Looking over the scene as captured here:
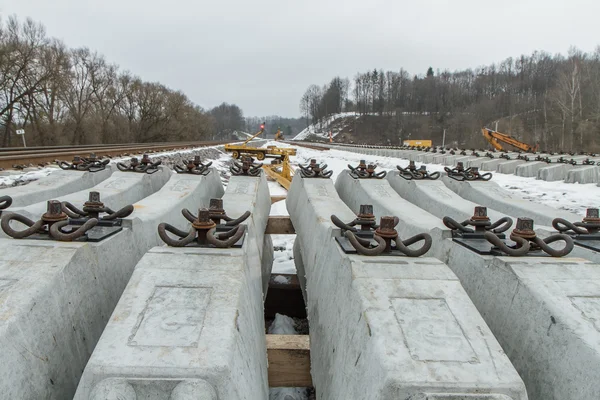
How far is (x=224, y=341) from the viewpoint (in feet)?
4.47

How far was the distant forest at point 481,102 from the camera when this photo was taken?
39625 mm

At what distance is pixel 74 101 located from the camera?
37.7 metres

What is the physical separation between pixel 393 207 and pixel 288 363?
1784 millimetres

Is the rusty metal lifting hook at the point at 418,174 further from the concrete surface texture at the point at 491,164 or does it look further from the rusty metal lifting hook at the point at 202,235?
the concrete surface texture at the point at 491,164

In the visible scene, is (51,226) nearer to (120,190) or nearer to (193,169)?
(120,190)

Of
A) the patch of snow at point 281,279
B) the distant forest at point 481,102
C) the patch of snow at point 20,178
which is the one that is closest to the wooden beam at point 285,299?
the patch of snow at point 281,279

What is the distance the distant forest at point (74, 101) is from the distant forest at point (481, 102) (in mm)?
45712

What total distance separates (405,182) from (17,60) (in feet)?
101

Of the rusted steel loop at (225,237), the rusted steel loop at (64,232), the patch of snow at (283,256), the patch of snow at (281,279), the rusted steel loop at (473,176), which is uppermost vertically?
the rusted steel loop at (64,232)

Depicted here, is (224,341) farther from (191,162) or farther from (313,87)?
(313,87)

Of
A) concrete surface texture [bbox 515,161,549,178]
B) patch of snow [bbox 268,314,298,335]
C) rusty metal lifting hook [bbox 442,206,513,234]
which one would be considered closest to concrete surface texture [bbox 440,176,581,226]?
rusty metal lifting hook [bbox 442,206,513,234]

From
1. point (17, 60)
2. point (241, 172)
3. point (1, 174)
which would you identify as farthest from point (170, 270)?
point (17, 60)

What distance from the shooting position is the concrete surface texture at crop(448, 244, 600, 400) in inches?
56.4

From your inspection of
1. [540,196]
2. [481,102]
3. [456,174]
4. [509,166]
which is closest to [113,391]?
[456,174]
